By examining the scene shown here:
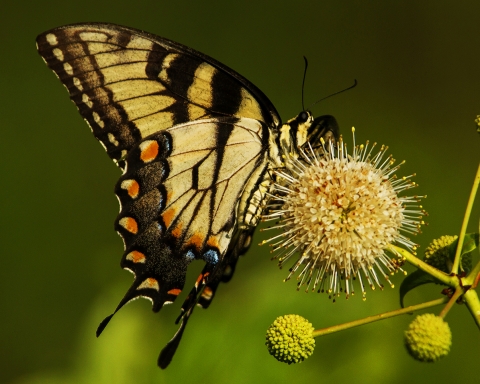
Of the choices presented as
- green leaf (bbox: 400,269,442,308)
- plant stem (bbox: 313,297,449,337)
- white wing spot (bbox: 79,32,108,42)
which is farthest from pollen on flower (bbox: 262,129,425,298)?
white wing spot (bbox: 79,32,108,42)

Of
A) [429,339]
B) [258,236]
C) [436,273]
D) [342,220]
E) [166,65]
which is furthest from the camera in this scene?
[258,236]

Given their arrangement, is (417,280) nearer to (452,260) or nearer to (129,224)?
(452,260)

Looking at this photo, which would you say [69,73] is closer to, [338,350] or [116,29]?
[116,29]

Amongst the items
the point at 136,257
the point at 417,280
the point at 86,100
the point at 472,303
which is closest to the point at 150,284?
the point at 136,257

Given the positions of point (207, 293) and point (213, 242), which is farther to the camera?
point (207, 293)

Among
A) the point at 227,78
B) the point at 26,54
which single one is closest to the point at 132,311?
the point at 227,78

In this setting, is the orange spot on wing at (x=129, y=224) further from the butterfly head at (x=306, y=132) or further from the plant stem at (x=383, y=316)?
the plant stem at (x=383, y=316)

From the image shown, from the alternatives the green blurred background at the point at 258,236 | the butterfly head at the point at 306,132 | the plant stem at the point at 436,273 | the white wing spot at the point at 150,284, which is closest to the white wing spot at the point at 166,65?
the butterfly head at the point at 306,132
